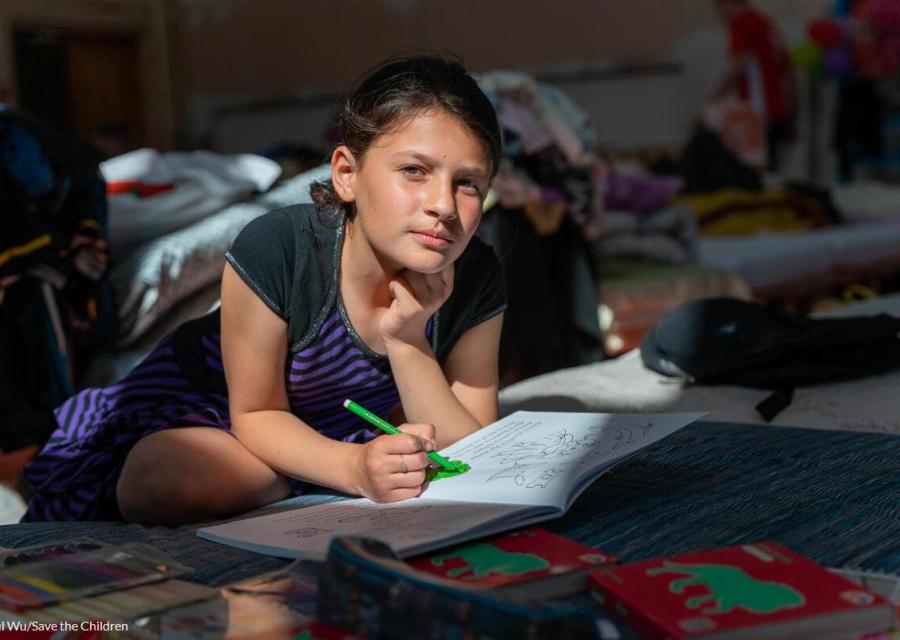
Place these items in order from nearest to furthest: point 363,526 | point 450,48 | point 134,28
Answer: point 363,526, point 450,48, point 134,28

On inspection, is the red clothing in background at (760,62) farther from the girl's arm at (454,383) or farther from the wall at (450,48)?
the girl's arm at (454,383)

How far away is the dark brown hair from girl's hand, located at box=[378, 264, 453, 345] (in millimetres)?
145

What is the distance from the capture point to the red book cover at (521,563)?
2.90ft

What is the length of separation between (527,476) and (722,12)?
4.78 meters

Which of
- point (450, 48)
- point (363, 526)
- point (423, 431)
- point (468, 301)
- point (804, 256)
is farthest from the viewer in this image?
point (450, 48)

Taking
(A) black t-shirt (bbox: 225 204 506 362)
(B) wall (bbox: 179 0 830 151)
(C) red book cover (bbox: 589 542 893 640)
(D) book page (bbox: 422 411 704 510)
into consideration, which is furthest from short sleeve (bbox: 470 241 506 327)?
(B) wall (bbox: 179 0 830 151)

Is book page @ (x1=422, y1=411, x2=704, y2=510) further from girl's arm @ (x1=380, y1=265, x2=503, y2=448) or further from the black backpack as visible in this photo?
the black backpack

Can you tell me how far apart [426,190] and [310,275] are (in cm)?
21

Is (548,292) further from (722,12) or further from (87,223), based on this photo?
(722,12)

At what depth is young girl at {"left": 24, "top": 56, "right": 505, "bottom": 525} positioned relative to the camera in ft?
3.90

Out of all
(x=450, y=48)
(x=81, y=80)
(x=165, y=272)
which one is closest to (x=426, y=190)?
(x=165, y=272)

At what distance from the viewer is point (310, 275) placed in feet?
4.30

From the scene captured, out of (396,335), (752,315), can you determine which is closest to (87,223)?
(396,335)

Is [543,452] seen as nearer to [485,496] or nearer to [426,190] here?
[485,496]
